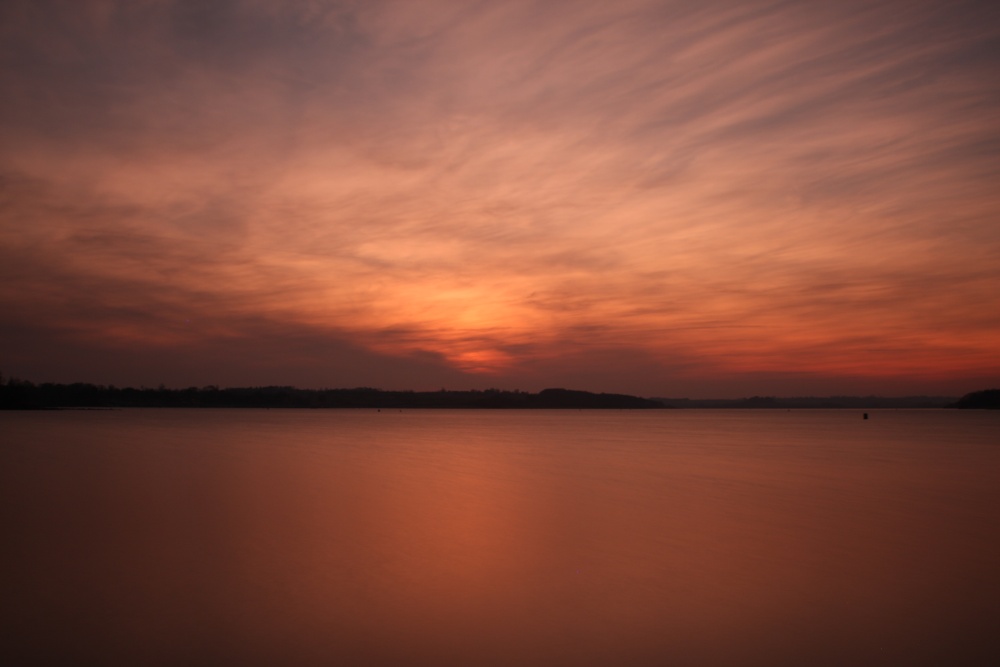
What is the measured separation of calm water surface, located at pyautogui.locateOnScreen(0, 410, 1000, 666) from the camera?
7.61 metres

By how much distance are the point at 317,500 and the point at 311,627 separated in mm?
10769

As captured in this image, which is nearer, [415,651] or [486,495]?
[415,651]

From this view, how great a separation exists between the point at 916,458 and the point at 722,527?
24741mm

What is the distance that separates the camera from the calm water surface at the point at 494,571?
761 cm

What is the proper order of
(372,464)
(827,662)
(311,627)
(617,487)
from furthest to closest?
(372,464) → (617,487) → (311,627) → (827,662)

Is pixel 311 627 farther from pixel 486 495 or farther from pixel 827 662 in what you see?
pixel 486 495

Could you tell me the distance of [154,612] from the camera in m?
8.52

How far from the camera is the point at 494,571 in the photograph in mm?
11094

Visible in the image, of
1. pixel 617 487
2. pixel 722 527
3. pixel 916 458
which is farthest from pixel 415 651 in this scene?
pixel 916 458

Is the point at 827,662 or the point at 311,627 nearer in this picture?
the point at 827,662

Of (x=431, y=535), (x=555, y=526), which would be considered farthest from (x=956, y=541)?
(x=431, y=535)

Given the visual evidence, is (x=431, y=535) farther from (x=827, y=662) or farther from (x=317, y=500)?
(x=827, y=662)

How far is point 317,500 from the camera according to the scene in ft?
61.0

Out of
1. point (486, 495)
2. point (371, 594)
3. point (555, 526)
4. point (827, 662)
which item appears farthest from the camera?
point (486, 495)
